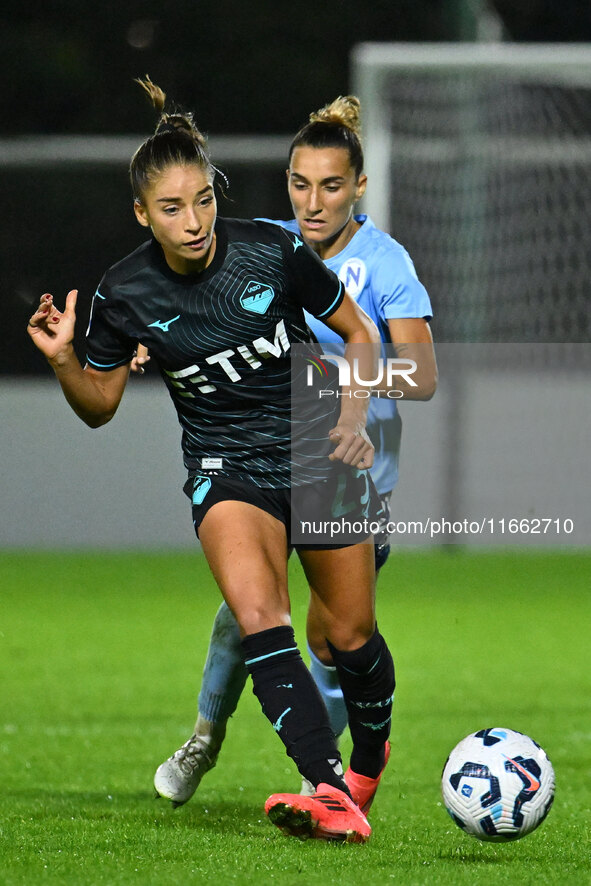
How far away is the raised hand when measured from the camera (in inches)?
155

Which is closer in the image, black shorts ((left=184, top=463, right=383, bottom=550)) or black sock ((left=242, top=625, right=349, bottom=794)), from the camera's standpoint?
black sock ((left=242, top=625, right=349, bottom=794))

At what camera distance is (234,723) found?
21.9 ft

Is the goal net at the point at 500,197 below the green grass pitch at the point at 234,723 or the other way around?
the other way around

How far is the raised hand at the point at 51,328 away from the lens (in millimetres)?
3936

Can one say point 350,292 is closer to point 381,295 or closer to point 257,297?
point 381,295

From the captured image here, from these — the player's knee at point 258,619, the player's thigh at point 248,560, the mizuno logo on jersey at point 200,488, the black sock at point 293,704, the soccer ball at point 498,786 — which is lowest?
the soccer ball at point 498,786

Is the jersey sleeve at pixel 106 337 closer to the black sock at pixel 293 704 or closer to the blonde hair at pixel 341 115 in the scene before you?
the black sock at pixel 293 704

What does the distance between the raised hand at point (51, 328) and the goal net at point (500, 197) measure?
27.5 ft

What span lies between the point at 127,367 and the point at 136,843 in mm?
1353

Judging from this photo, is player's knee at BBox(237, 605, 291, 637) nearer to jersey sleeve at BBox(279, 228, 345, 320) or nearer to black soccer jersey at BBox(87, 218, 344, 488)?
black soccer jersey at BBox(87, 218, 344, 488)

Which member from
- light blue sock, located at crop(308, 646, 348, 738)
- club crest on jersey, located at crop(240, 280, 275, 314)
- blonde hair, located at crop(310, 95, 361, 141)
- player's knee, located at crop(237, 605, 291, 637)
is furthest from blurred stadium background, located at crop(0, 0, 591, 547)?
player's knee, located at crop(237, 605, 291, 637)

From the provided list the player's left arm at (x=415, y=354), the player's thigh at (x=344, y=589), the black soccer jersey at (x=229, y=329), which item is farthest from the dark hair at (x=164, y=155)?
the player's thigh at (x=344, y=589)

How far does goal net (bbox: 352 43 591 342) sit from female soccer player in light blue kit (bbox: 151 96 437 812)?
24.5ft

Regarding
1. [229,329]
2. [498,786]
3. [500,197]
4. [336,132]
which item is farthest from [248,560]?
[500,197]
